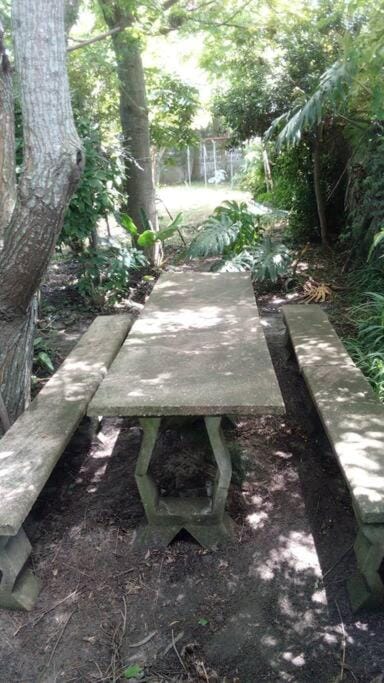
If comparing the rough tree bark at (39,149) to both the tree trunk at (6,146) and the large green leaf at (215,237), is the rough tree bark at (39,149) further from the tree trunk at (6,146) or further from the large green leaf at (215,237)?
the large green leaf at (215,237)

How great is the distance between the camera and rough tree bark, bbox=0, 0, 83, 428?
2.75 meters

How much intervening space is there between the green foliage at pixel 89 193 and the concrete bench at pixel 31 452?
217 centimetres

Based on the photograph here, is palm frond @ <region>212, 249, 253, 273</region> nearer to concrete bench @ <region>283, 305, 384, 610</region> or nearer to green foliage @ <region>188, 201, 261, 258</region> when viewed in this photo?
green foliage @ <region>188, 201, 261, 258</region>

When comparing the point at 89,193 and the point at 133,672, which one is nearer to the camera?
the point at 133,672

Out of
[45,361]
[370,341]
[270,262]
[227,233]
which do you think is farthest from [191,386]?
[227,233]

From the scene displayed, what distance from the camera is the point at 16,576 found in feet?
7.16

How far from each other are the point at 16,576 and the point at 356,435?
178 centimetres

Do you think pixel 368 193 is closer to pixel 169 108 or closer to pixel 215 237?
pixel 215 237

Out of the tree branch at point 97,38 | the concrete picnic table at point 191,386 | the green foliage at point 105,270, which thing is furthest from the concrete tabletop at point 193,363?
the tree branch at point 97,38

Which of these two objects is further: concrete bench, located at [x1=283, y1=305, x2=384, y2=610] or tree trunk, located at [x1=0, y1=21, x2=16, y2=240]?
tree trunk, located at [x1=0, y1=21, x2=16, y2=240]

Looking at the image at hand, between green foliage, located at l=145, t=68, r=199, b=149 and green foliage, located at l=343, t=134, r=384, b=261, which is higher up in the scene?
green foliage, located at l=145, t=68, r=199, b=149

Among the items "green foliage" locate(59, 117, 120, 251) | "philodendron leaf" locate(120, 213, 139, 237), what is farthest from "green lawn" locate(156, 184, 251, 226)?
"green foliage" locate(59, 117, 120, 251)

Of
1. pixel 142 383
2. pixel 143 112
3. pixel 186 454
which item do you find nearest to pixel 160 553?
pixel 186 454

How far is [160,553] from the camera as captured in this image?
99.9 inches
